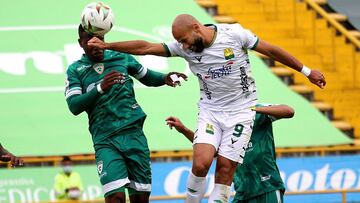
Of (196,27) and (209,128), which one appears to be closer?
(196,27)

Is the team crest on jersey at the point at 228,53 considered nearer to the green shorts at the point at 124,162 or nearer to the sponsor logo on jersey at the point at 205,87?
the sponsor logo on jersey at the point at 205,87

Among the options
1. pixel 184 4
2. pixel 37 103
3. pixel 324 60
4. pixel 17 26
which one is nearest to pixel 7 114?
pixel 37 103

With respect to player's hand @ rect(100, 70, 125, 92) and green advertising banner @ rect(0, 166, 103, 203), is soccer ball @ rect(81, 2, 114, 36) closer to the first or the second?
player's hand @ rect(100, 70, 125, 92)

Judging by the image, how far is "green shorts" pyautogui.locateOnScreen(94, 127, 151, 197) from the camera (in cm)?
1204

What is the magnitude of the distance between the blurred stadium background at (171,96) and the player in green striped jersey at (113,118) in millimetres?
6286

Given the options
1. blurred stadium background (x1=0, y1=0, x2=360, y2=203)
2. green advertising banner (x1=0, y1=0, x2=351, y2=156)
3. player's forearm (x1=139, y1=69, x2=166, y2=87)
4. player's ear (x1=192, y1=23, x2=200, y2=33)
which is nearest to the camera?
player's ear (x1=192, y1=23, x2=200, y2=33)

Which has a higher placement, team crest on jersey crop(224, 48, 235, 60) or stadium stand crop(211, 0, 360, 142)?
stadium stand crop(211, 0, 360, 142)

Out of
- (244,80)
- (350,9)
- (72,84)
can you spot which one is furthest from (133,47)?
(350,9)

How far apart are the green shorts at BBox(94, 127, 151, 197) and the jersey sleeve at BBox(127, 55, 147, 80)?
1.85ft

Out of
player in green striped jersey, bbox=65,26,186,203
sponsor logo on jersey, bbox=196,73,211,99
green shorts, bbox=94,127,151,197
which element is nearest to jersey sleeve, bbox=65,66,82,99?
player in green striped jersey, bbox=65,26,186,203

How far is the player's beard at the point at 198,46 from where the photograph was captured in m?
11.5

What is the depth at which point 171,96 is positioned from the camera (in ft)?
76.3

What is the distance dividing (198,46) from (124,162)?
1.45 metres

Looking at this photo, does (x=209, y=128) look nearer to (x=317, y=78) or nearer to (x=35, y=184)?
(x=317, y=78)
